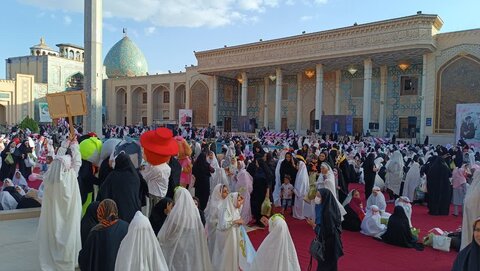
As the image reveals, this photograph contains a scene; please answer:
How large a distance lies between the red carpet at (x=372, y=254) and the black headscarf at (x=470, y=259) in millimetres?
2032

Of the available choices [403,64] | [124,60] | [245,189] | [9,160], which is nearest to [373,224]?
[245,189]

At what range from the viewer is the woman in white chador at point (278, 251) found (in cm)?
296

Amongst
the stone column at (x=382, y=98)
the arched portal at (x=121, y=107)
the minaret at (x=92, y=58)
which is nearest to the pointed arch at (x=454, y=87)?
the stone column at (x=382, y=98)

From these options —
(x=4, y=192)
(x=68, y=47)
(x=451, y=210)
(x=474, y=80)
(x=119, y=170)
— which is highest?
(x=68, y=47)

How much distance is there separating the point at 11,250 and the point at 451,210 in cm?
789

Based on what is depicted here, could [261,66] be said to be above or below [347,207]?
above

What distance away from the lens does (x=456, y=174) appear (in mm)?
7664

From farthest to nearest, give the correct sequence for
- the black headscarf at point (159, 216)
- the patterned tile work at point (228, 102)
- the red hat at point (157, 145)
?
the patterned tile work at point (228, 102) < the red hat at point (157, 145) < the black headscarf at point (159, 216)

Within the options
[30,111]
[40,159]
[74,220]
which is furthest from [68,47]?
[74,220]

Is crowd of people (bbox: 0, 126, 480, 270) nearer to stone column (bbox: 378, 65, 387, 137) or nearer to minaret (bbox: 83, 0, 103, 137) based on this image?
minaret (bbox: 83, 0, 103, 137)

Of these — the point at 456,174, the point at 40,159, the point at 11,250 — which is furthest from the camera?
the point at 40,159

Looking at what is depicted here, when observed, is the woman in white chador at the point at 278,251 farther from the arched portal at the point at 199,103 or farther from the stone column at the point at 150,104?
the stone column at the point at 150,104

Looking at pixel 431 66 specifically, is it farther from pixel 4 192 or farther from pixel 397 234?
pixel 4 192

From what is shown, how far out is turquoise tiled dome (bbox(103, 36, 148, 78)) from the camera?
3575cm
